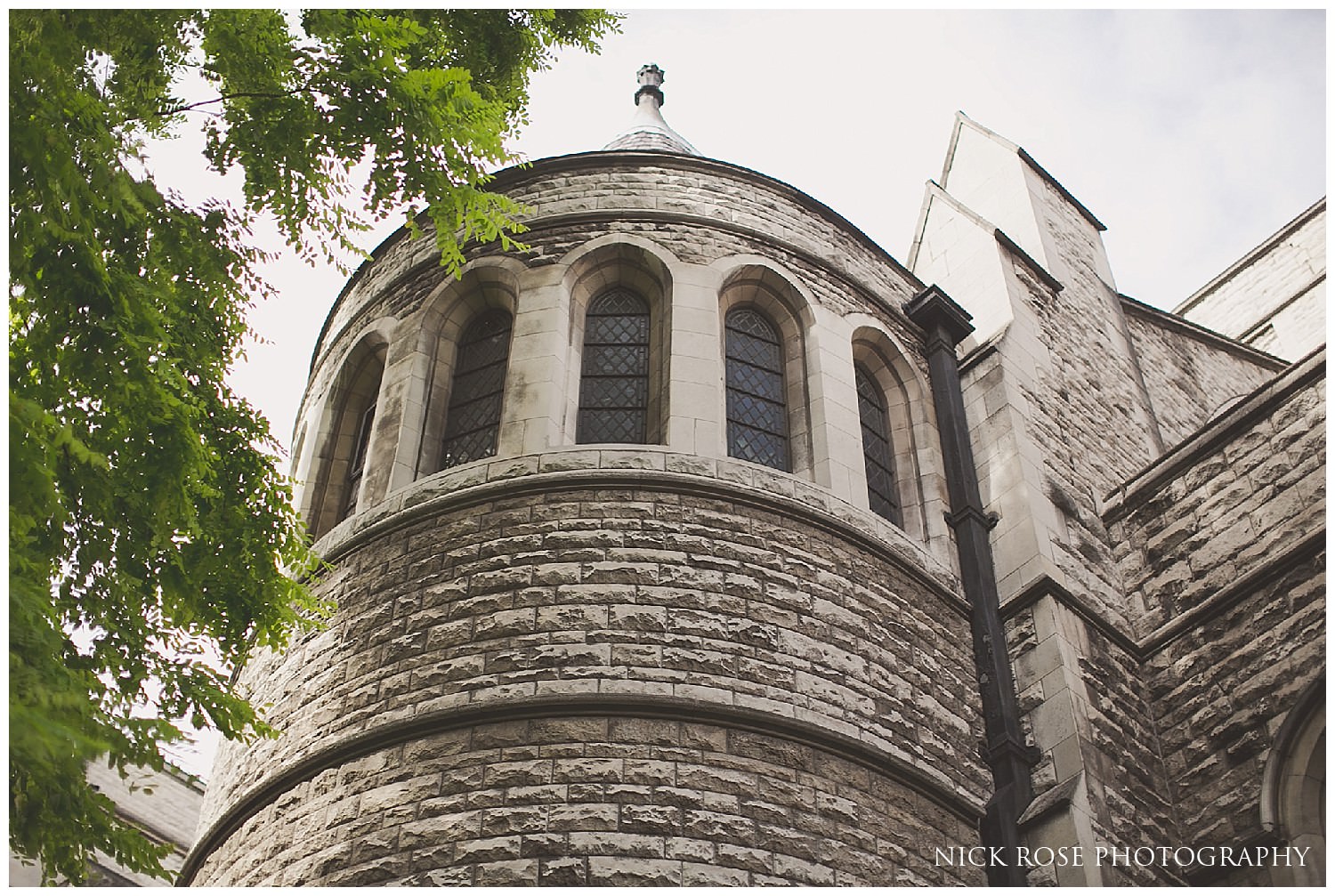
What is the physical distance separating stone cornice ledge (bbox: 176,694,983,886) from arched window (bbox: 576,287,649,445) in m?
2.35

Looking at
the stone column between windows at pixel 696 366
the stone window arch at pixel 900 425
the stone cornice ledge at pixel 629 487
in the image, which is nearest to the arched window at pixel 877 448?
the stone window arch at pixel 900 425

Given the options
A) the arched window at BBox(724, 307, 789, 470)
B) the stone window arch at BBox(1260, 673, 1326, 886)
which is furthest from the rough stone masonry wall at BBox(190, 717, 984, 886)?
the arched window at BBox(724, 307, 789, 470)

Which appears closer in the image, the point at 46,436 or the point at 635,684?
the point at 46,436

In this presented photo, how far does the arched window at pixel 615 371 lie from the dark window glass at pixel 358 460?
5.30ft

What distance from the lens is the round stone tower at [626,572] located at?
21.7ft

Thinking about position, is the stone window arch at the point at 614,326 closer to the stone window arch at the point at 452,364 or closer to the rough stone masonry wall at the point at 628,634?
the stone window arch at the point at 452,364

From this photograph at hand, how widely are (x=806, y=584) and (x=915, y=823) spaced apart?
4.90 feet

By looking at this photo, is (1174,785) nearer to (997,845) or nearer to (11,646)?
(997,845)

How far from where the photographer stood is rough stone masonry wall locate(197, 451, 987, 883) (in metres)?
7.07

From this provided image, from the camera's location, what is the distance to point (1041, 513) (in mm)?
9359

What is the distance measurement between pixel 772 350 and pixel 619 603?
2.99 m

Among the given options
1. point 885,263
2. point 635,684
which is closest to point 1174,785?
point 635,684

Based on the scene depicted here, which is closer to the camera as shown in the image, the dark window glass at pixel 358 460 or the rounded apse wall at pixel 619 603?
the rounded apse wall at pixel 619 603

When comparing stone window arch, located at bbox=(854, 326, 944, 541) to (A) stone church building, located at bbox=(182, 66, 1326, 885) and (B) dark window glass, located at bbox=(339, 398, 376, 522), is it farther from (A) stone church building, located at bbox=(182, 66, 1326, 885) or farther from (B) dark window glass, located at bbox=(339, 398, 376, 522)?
(B) dark window glass, located at bbox=(339, 398, 376, 522)
